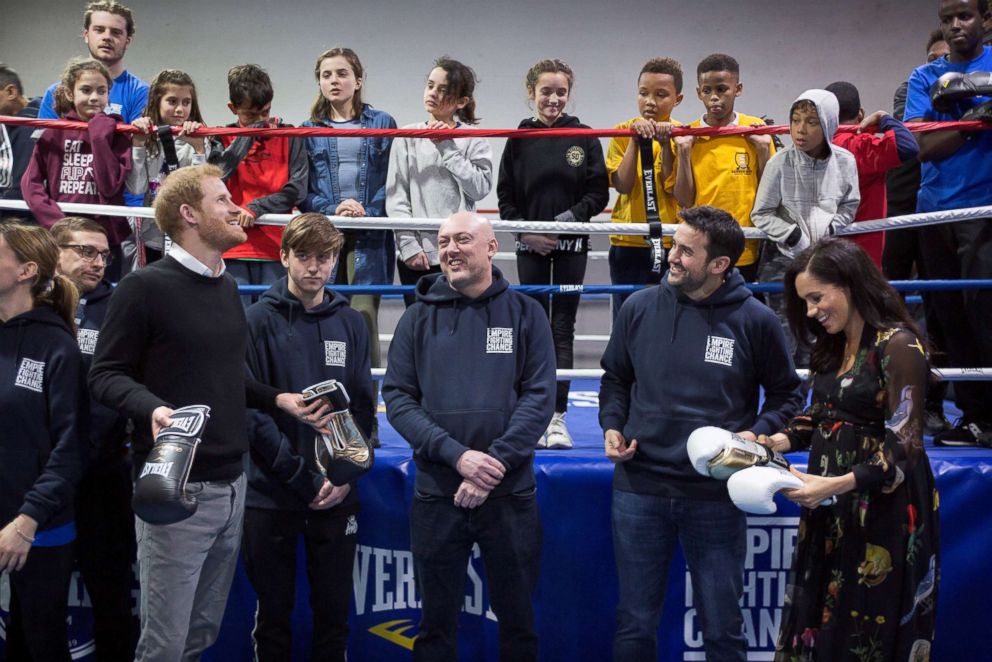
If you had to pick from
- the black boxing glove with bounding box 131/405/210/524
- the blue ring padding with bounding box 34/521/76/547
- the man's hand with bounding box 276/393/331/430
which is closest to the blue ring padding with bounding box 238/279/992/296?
the man's hand with bounding box 276/393/331/430

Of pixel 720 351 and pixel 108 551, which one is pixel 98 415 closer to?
pixel 108 551

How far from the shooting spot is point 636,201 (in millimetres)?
3803

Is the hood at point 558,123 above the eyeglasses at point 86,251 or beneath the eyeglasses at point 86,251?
above

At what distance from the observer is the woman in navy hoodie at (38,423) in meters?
2.61

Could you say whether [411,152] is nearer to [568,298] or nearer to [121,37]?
[568,298]

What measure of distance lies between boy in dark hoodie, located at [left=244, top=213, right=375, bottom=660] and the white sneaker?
0.78m

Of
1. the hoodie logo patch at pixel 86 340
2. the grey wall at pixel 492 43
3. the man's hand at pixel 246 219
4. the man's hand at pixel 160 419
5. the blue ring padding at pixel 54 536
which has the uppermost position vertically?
the grey wall at pixel 492 43

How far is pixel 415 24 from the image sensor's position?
831cm

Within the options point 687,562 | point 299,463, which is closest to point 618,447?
point 687,562

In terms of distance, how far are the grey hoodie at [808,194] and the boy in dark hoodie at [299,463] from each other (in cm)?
152

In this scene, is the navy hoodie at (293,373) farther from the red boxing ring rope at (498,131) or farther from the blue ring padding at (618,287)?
the red boxing ring rope at (498,131)

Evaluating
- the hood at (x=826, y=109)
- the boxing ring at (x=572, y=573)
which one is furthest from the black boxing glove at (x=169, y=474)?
the hood at (x=826, y=109)

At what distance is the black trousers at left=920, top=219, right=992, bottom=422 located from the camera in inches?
132

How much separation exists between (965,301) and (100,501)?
3072 mm
